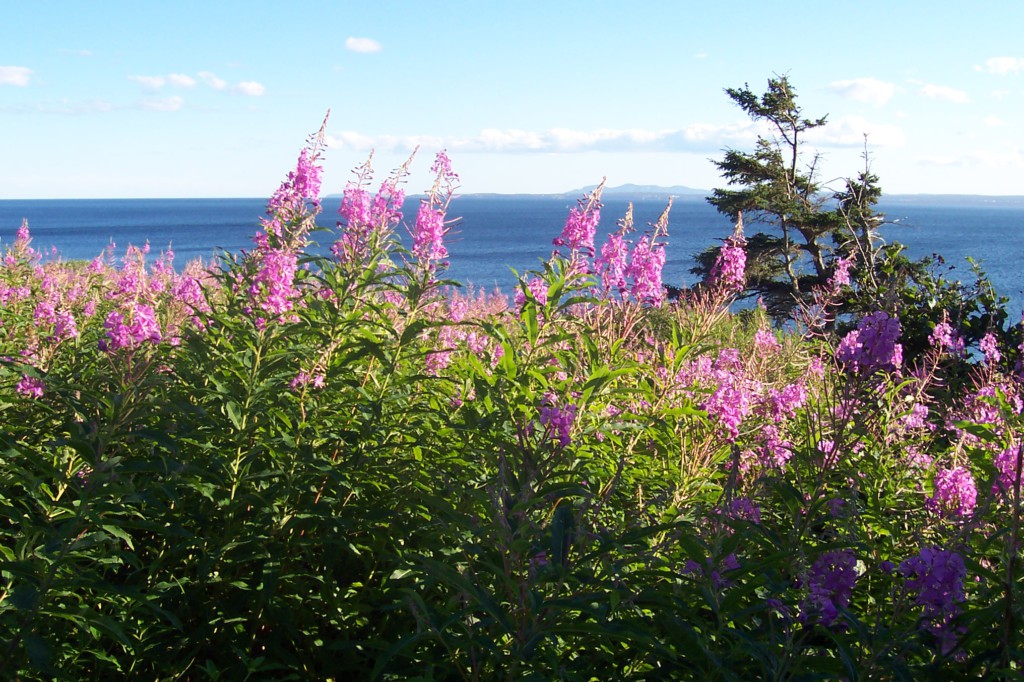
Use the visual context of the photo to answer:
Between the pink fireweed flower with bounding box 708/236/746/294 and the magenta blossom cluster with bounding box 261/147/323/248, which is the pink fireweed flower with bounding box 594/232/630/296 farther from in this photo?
the magenta blossom cluster with bounding box 261/147/323/248

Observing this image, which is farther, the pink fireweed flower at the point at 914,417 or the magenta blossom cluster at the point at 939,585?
the pink fireweed flower at the point at 914,417

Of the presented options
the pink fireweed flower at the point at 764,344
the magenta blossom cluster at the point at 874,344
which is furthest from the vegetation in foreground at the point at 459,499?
the pink fireweed flower at the point at 764,344

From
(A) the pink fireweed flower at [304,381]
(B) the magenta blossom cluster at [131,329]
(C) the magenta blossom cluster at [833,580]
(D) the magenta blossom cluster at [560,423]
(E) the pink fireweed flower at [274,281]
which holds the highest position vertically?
(E) the pink fireweed flower at [274,281]

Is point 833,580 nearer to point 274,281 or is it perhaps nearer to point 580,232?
point 274,281

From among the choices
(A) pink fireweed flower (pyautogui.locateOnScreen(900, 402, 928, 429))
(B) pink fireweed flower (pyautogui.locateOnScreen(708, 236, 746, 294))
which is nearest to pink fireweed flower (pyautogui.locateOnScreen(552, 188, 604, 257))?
(B) pink fireweed flower (pyautogui.locateOnScreen(708, 236, 746, 294))

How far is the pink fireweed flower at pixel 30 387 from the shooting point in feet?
12.4

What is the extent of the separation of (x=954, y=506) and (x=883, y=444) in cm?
104

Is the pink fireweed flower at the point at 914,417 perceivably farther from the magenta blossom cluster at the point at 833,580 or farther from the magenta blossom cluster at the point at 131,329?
the magenta blossom cluster at the point at 131,329

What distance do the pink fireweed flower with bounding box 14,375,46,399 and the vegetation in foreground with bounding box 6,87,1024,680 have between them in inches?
0.6

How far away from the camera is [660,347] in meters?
4.92

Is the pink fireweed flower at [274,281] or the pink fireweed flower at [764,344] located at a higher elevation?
the pink fireweed flower at [274,281]

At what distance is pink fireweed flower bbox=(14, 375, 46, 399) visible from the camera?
3.79m

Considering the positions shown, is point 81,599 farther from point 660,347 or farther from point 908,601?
point 660,347

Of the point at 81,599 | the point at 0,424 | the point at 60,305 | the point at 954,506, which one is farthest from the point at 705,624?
the point at 60,305
